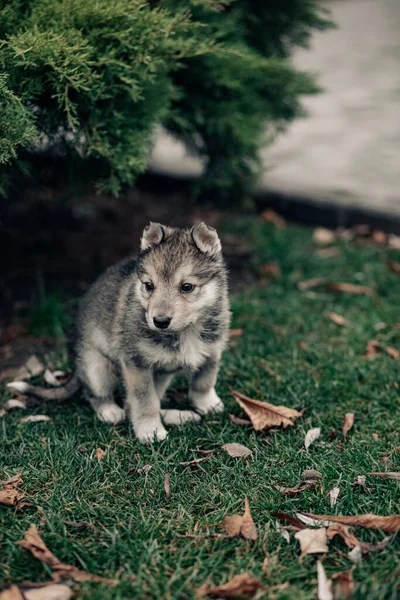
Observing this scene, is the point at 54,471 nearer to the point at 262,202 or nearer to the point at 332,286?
the point at 332,286

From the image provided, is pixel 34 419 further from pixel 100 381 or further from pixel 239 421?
pixel 239 421

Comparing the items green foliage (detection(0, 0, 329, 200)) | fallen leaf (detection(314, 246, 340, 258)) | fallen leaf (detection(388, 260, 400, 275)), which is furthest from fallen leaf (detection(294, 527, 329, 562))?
fallen leaf (detection(314, 246, 340, 258))

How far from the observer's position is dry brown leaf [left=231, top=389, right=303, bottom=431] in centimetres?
397

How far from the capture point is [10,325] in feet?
17.8

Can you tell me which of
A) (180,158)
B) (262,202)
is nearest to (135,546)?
(262,202)

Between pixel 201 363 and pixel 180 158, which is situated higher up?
pixel 201 363

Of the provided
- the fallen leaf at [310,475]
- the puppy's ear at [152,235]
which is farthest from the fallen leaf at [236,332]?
the fallen leaf at [310,475]

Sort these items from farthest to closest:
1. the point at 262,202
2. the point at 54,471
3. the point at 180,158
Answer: the point at 180,158, the point at 262,202, the point at 54,471

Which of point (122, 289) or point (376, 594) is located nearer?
point (376, 594)

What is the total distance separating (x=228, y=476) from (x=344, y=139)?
692 centimetres

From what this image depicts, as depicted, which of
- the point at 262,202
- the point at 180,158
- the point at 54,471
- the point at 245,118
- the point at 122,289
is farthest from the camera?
the point at 180,158

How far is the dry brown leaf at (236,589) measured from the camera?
268 centimetres

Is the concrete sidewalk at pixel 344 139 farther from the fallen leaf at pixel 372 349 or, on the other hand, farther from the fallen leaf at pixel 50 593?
the fallen leaf at pixel 50 593

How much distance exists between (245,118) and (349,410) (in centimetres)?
283
